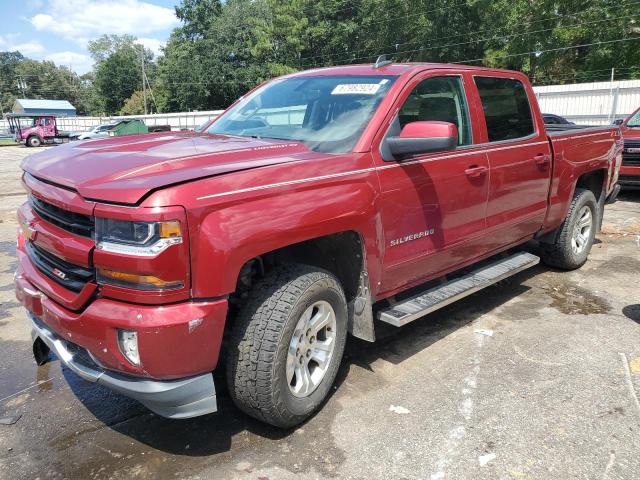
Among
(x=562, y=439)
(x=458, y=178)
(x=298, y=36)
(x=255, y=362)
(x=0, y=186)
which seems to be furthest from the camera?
(x=298, y=36)

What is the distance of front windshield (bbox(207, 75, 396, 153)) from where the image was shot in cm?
345

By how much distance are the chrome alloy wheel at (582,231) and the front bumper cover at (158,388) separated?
4678mm

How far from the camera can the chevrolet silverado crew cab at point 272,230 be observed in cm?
240

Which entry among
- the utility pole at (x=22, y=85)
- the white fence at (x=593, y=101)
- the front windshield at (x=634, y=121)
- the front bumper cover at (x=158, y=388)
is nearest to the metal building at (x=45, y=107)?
the utility pole at (x=22, y=85)

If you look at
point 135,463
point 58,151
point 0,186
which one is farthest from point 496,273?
point 0,186

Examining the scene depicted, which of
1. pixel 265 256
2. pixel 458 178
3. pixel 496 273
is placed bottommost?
pixel 496 273

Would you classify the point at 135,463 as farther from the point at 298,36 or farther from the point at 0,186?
the point at 298,36

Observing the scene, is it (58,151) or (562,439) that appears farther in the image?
(58,151)

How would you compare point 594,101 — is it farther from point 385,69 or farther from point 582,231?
point 385,69

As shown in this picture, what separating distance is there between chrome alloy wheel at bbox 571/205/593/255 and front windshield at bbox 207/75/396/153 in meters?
3.30

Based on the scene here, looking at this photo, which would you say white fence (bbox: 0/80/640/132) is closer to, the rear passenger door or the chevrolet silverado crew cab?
the rear passenger door

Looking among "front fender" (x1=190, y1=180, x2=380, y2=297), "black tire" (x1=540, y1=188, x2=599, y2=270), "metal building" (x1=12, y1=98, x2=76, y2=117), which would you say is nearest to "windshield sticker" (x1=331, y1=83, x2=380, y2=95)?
"front fender" (x1=190, y1=180, x2=380, y2=297)

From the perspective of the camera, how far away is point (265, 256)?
3.03m

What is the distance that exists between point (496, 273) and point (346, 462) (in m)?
2.30
